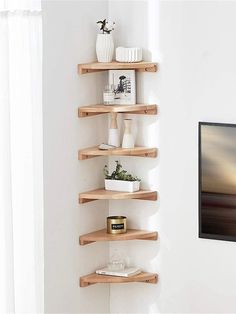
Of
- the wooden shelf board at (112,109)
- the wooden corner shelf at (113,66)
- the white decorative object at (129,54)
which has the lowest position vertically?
the wooden shelf board at (112,109)

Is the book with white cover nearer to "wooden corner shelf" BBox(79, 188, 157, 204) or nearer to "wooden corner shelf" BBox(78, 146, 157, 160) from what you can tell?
"wooden corner shelf" BBox(79, 188, 157, 204)

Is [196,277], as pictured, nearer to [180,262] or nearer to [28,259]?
[180,262]

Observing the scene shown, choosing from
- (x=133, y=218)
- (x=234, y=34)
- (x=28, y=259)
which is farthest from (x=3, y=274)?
(x=234, y=34)

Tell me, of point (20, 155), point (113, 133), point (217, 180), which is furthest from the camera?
point (113, 133)

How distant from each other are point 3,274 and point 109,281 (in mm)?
979

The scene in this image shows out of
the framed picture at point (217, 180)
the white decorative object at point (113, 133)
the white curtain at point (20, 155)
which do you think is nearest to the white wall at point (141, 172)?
the white decorative object at point (113, 133)

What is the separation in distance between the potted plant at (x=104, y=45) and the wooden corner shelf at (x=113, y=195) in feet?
2.41

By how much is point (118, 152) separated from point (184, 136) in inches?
14.6

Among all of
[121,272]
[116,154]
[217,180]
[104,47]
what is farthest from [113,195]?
[104,47]

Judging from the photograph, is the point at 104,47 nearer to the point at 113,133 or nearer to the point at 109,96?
the point at 109,96

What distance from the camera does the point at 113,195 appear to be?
4.89 metres

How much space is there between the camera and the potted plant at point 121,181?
4.95m

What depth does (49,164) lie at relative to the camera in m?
4.64

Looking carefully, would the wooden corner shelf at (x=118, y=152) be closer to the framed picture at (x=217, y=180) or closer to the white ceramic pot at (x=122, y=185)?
the white ceramic pot at (x=122, y=185)
